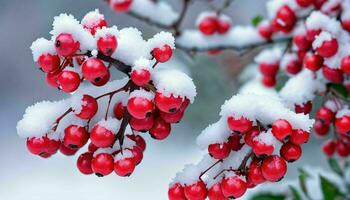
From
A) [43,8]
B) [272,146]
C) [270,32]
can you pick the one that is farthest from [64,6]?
[272,146]

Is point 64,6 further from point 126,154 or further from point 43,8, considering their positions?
point 126,154

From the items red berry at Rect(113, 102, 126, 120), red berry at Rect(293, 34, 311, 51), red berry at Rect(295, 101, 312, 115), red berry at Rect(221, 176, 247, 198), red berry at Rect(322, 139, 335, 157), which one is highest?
red berry at Rect(293, 34, 311, 51)

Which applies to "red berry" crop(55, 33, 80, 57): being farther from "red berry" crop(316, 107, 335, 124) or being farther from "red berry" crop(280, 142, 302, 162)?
"red berry" crop(316, 107, 335, 124)

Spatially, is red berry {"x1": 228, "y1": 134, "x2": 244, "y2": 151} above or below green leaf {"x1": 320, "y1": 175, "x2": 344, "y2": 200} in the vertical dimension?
below

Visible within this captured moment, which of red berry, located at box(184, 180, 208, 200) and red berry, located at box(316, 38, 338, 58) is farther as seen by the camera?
red berry, located at box(316, 38, 338, 58)

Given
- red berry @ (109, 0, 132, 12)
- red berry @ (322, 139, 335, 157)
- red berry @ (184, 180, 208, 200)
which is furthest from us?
red berry @ (109, 0, 132, 12)

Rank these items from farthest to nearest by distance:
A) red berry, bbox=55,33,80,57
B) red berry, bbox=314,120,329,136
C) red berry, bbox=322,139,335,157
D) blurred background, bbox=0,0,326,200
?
blurred background, bbox=0,0,326,200 → red berry, bbox=322,139,335,157 → red berry, bbox=314,120,329,136 → red berry, bbox=55,33,80,57

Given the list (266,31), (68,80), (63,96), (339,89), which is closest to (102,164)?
(68,80)

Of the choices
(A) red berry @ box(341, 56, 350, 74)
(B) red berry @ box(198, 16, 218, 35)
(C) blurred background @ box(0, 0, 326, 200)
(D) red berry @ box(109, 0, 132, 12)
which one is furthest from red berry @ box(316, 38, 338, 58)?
(C) blurred background @ box(0, 0, 326, 200)

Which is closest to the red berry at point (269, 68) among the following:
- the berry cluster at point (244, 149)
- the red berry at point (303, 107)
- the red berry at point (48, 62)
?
the red berry at point (303, 107)
